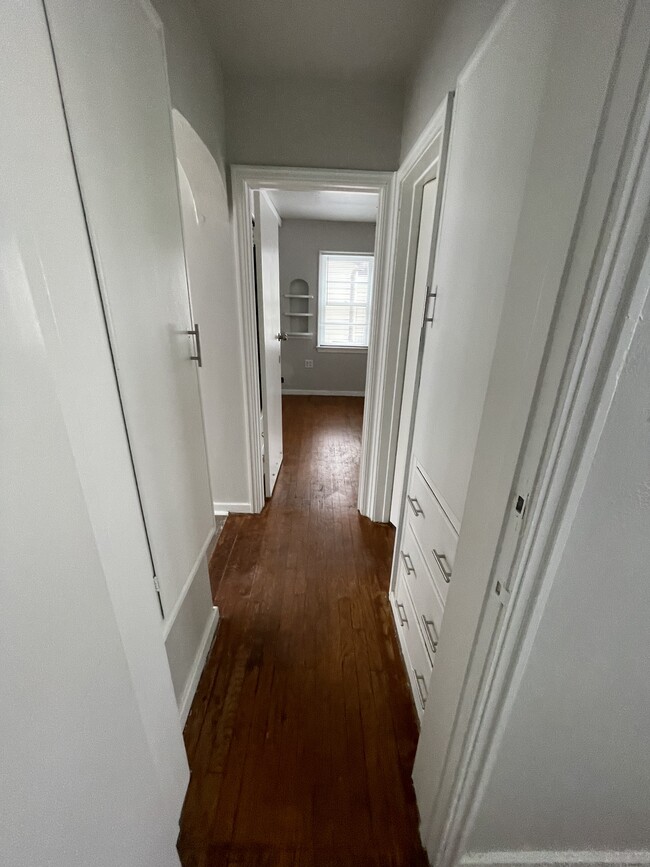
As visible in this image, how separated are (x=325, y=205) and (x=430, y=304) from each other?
10.8 ft

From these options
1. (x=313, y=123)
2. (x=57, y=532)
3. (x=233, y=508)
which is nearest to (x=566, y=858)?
(x=57, y=532)

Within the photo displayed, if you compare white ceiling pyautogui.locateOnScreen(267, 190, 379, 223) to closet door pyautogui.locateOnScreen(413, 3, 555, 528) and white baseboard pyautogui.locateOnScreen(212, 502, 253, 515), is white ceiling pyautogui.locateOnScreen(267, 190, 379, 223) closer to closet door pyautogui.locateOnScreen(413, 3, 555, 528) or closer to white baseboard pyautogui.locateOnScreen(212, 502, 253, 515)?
closet door pyautogui.locateOnScreen(413, 3, 555, 528)

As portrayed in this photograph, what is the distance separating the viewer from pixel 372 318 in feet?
6.77

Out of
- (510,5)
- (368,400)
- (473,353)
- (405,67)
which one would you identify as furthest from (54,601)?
(405,67)

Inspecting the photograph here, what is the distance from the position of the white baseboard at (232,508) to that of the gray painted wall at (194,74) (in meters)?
1.92

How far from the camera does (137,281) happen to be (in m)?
0.83

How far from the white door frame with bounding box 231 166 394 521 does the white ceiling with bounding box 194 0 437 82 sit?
0.38 m

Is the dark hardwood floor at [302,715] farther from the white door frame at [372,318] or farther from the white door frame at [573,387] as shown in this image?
the white door frame at [573,387]

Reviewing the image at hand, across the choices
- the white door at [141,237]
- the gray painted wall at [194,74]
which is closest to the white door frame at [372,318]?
the gray painted wall at [194,74]

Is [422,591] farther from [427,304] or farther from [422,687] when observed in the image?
[427,304]

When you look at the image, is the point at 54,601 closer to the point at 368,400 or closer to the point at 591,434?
the point at 591,434

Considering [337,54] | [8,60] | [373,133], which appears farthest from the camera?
[373,133]

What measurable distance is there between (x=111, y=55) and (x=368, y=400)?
1.75 m

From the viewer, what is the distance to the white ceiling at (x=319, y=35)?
1.29 m
